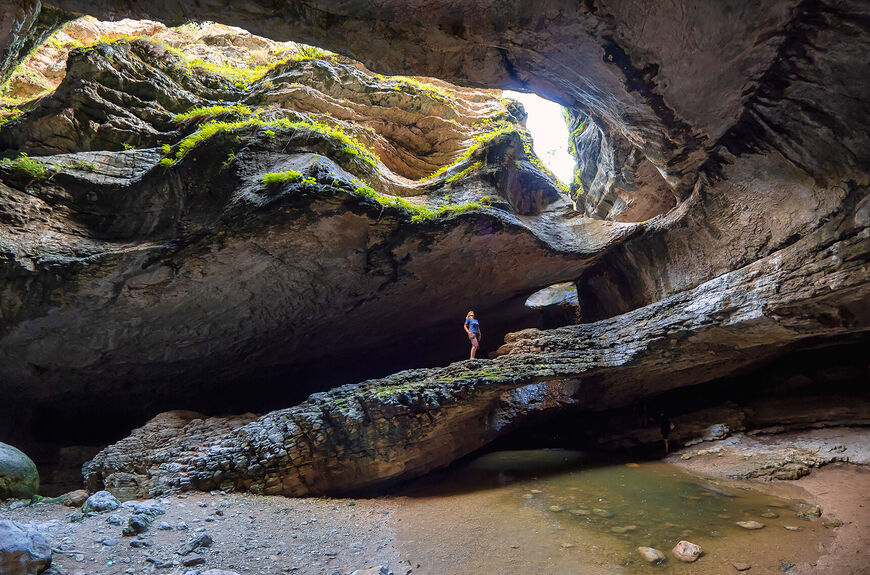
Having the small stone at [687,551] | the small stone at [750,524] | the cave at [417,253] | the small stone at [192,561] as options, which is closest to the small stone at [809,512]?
the cave at [417,253]

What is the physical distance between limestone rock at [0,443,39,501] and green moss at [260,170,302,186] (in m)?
5.17

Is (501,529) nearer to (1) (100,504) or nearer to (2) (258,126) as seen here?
(1) (100,504)

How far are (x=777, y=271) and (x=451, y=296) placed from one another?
234 inches

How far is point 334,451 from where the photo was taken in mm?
5844

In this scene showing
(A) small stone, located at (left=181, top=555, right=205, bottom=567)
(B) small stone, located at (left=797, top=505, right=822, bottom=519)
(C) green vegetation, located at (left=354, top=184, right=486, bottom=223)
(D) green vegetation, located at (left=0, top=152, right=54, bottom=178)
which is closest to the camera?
(A) small stone, located at (left=181, top=555, right=205, bottom=567)

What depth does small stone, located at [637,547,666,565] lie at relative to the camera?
3465 mm

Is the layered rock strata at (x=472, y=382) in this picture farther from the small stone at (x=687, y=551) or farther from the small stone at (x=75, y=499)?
the small stone at (x=687, y=551)

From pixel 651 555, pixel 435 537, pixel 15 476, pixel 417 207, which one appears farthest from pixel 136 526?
pixel 417 207

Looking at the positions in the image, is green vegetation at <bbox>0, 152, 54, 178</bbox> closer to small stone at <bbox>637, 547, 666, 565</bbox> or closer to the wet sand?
Result: the wet sand

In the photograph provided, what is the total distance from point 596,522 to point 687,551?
1.10 metres

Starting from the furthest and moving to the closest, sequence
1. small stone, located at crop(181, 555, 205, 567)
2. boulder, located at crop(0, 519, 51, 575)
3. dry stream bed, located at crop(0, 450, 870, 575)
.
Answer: dry stream bed, located at crop(0, 450, 870, 575) < small stone, located at crop(181, 555, 205, 567) < boulder, located at crop(0, 519, 51, 575)

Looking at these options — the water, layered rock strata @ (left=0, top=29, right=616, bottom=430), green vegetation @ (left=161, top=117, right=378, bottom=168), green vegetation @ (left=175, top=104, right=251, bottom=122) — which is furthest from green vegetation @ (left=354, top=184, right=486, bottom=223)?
the water

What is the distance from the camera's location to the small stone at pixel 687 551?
11.3ft

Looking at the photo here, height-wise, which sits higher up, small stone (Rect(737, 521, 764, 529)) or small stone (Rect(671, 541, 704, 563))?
small stone (Rect(671, 541, 704, 563))
